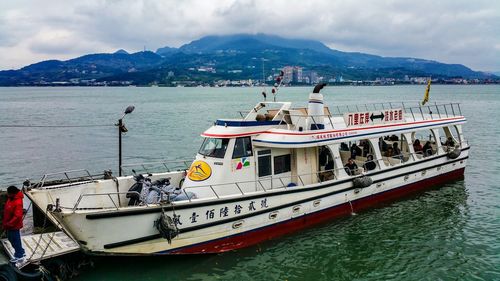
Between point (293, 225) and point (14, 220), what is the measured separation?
862 centimetres

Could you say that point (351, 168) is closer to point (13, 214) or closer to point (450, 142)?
point (450, 142)

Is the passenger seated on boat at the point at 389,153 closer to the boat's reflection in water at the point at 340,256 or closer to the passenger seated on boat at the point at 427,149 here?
the passenger seated on boat at the point at 427,149

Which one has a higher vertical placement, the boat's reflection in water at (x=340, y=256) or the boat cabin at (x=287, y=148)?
the boat cabin at (x=287, y=148)

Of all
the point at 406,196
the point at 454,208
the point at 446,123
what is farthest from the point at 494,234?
the point at 446,123

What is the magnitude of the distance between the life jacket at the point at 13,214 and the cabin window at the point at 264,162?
291 inches

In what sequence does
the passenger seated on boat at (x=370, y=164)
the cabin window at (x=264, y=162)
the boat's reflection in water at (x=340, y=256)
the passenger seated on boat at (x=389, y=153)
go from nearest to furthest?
the boat's reflection in water at (x=340, y=256) < the cabin window at (x=264, y=162) < the passenger seated on boat at (x=370, y=164) < the passenger seated on boat at (x=389, y=153)

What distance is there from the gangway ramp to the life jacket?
0.87m

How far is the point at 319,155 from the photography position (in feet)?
54.1

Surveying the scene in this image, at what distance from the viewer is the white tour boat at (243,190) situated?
1166cm

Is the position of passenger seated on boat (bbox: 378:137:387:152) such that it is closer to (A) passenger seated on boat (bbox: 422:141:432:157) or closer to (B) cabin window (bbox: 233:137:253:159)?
(A) passenger seated on boat (bbox: 422:141:432:157)

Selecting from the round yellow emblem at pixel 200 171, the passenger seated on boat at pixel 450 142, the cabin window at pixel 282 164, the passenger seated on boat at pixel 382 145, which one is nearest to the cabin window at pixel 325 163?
the cabin window at pixel 282 164

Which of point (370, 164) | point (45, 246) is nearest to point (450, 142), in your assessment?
point (370, 164)

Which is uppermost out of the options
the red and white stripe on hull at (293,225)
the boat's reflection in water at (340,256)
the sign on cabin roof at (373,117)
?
the sign on cabin roof at (373,117)

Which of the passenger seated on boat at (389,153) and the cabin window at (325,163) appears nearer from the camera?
the cabin window at (325,163)
